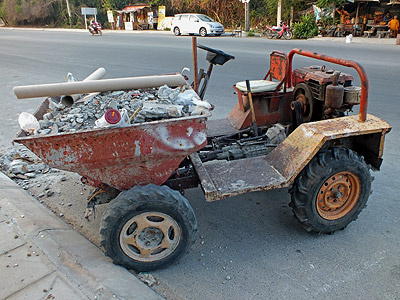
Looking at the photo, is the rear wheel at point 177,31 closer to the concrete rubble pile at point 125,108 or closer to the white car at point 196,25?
the white car at point 196,25

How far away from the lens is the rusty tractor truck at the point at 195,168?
2.54m

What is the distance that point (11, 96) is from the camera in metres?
8.77

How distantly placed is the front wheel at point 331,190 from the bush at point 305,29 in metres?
19.0

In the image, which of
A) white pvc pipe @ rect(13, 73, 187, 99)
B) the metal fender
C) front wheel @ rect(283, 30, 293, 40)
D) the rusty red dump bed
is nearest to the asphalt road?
the metal fender

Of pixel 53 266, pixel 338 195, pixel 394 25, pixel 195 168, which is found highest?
pixel 394 25

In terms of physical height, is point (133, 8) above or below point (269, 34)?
above

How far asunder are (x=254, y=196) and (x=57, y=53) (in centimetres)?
1536

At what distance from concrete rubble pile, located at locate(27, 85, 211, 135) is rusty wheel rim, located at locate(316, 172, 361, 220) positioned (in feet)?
4.19

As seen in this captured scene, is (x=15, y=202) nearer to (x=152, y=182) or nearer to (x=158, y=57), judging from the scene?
(x=152, y=182)

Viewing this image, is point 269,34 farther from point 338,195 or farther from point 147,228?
point 147,228

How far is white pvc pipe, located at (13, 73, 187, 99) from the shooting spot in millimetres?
2895

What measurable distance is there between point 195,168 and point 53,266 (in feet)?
4.63

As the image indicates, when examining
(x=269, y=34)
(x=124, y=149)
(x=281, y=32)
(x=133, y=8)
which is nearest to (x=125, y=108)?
(x=124, y=149)

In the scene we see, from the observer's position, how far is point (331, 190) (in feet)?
9.98
